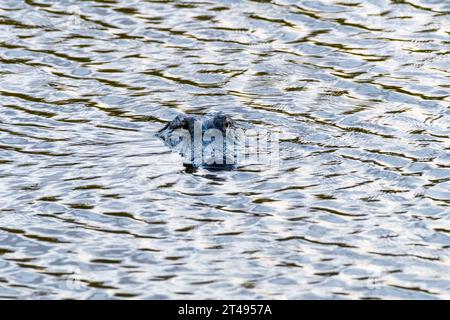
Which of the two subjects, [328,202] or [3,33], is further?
[3,33]

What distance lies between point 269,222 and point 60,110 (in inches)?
197

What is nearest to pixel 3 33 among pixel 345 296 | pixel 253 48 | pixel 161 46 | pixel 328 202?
pixel 161 46

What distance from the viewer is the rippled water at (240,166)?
11500 mm

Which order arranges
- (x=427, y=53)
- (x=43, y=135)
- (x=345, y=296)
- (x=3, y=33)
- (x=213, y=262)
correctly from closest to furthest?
(x=345, y=296)
(x=213, y=262)
(x=43, y=135)
(x=427, y=53)
(x=3, y=33)

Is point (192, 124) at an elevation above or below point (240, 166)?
above

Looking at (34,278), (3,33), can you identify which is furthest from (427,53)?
(34,278)

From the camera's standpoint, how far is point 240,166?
46.7 feet

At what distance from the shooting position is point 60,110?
644 inches

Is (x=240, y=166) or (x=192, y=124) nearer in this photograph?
(x=240, y=166)

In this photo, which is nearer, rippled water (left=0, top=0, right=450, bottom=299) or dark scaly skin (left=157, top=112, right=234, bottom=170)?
rippled water (left=0, top=0, right=450, bottom=299)

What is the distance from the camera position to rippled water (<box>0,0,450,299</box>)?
11.5 m

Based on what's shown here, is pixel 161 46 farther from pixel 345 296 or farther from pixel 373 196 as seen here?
pixel 345 296

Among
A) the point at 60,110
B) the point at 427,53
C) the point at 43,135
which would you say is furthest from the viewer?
the point at 427,53

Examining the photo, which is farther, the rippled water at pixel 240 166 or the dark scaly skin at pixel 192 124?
the dark scaly skin at pixel 192 124
